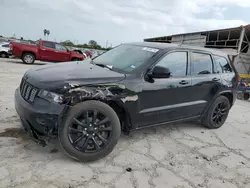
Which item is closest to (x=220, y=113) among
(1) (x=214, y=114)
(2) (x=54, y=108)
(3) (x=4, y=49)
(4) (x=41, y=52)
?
(1) (x=214, y=114)

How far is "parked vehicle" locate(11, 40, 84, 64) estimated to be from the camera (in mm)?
13792

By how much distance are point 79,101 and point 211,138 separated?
2.86 m

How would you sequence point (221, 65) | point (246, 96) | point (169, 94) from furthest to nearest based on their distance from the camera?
point (246, 96) → point (221, 65) → point (169, 94)

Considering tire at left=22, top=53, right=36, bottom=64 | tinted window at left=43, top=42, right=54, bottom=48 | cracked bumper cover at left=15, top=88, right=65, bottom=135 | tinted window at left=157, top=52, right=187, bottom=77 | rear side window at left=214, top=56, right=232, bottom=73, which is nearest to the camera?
cracked bumper cover at left=15, top=88, right=65, bottom=135

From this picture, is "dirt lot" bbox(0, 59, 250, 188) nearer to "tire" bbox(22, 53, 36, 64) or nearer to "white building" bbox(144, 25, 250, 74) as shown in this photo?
"tire" bbox(22, 53, 36, 64)

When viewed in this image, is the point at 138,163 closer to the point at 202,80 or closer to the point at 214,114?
the point at 202,80

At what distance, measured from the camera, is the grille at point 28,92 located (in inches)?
115

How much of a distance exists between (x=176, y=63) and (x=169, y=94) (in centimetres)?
60

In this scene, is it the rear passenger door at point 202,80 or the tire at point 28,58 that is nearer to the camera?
the rear passenger door at point 202,80

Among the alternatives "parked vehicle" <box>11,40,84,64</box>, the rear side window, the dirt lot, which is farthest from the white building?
the dirt lot

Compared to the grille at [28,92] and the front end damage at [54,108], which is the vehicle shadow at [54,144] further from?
the grille at [28,92]

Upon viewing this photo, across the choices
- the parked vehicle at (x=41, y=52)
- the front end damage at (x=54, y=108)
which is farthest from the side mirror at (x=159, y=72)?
the parked vehicle at (x=41, y=52)

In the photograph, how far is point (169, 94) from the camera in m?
3.73

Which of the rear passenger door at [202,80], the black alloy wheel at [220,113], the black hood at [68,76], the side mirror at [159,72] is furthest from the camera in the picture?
the black alloy wheel at [220,113]
